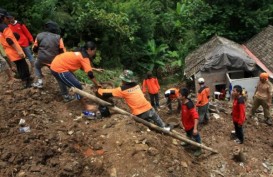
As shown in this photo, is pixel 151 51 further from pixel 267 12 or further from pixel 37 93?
pixel 37 93

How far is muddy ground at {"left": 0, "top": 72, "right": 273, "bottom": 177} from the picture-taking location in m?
6.41

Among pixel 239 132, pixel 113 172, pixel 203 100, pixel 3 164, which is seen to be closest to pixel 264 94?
pixel 239 132

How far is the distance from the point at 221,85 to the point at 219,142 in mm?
6513

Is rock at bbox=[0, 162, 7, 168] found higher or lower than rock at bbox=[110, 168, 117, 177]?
higher

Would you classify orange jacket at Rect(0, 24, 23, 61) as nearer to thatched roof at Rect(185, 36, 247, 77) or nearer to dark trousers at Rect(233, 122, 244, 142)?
dark trousers at Rect(233, 122, 244, 142)

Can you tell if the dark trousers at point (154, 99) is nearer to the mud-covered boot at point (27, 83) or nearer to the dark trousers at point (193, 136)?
the dark trousers at point (193, 136)

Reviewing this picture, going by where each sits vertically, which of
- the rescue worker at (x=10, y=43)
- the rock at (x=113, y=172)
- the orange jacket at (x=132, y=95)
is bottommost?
the rock at (x=113, y=172)

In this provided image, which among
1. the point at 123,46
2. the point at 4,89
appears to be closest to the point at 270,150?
the point at 4,89

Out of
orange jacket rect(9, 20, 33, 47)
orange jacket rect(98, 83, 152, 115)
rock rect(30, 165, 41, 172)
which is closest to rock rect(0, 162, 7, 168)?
rock rect(30, 165, 41, 172)

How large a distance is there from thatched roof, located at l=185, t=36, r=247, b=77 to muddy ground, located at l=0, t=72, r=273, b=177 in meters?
6.79

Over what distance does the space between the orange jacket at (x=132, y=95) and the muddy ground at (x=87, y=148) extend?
40cm

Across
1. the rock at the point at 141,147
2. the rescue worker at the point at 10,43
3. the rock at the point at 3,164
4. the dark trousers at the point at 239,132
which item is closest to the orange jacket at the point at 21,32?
the rescue worker at the point at 10,43

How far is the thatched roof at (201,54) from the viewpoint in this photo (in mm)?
16000

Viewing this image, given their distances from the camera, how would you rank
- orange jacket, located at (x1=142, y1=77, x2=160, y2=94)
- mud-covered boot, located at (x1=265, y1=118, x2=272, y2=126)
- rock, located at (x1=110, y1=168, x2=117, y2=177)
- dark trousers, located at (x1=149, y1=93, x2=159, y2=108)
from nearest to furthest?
rock, located at (x1=110, y1=168, x2=117, y2=177)
mud-covered boot, located at (x1=265, y1=118, x2=272, y2=126)
orange jacket, located at (x1=142, y1=77, x2=160, y2=94)
dark trousers, located at (x1=149, y1=93, x2=159, y2=108)
